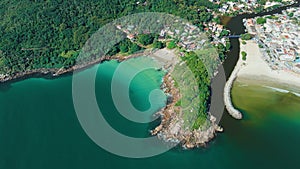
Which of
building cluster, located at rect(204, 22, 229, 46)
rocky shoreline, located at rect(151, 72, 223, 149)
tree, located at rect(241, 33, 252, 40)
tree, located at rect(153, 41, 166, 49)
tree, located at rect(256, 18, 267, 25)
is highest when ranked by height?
tree, located at rect(153, 41, 166, 49)

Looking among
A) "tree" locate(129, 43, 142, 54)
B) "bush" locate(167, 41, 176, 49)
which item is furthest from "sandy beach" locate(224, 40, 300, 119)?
"tree" locate(129, 43, 142, 54)

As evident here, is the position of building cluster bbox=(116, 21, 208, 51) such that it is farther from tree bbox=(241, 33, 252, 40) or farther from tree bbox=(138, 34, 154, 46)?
tree bbox=(241, 33, 252, 40)

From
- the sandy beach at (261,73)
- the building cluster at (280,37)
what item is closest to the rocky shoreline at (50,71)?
the sandy beach at (261,73)

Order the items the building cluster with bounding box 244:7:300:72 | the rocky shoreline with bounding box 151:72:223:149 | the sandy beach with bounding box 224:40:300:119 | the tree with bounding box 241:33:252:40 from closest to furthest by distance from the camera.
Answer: the rocky shoreline with bounding box 151:72:223:149 < the sandy beach with bounding box 224:40:300:119 < the building cluster with bounding box 244:7:300:72 < the tree with bounding box 241:33:252:40

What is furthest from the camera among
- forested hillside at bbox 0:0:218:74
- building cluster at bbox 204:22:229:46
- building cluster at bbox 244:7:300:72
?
building cluster at bbox 204:22:229:46

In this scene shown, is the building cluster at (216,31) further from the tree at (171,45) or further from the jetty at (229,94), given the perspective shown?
the tree at (171,45)

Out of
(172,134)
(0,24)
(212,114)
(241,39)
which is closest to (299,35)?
(241,39)
